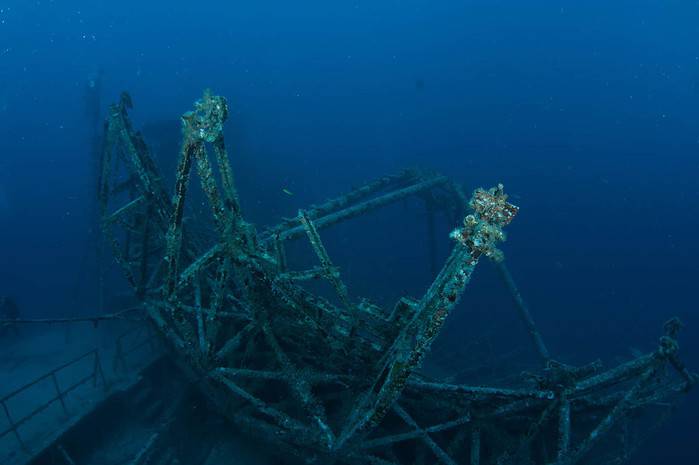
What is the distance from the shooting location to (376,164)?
6256 cm

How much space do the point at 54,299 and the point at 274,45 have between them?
13423cm

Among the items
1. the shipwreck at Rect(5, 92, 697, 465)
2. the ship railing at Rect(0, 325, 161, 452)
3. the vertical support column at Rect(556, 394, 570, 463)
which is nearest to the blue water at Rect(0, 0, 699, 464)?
the ship railing at Rect(0, 325, 161, 452)

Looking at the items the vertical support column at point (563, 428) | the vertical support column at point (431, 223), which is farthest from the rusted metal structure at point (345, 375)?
the vertical support column at point (431, 223)

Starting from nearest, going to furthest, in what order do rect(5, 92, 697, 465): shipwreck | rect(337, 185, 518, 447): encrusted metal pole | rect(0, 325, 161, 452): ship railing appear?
rect(337, 185, 518, 447): encrusted metal pole
rect(5, 92, 697, 465): shipwreck
rect(0, 325, 161, 452): ship railing

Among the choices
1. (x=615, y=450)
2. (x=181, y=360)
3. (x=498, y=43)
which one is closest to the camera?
(x=615, y=450)

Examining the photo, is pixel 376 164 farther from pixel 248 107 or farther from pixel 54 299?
pixel 54 299

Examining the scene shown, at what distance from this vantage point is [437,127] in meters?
71.9

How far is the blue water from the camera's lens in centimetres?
3194

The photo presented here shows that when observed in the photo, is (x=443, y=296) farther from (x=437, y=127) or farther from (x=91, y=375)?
(x=437, y=127)

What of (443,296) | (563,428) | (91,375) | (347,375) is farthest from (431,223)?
(443,296)

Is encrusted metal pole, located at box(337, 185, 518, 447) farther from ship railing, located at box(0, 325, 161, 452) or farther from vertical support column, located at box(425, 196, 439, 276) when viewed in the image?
vertical support column, located at box(425, 196, 439, 276)

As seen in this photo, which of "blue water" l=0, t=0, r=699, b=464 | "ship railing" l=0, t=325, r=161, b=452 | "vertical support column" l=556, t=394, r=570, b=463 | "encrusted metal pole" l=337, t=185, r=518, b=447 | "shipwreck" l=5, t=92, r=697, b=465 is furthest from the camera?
"blue water" l=0, t=0, r=699, b=464

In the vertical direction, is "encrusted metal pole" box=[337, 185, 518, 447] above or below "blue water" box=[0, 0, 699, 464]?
below

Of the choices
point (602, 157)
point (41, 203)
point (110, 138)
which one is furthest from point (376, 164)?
point (110, 138)
